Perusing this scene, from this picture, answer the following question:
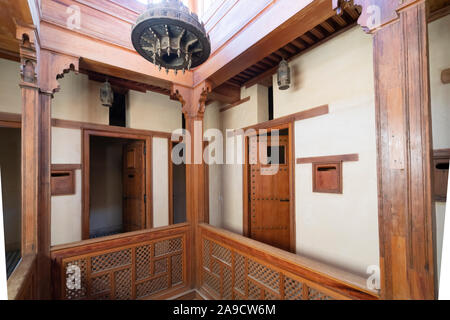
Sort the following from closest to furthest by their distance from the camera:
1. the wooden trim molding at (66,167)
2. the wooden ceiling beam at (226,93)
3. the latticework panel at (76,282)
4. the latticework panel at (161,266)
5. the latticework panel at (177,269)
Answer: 1. the latticework panel at (76,282)
2. the latticework panel at (161,266)
3. the latticework panel at (177,269)
4. the wooden trim molding at (66,167)
5. the wooden ceiling beam at (226,93)

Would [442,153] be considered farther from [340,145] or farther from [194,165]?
[194,165]

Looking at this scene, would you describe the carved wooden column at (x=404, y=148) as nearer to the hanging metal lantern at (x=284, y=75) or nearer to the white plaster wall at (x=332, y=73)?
the white plaster wall at (x=332, y=73)

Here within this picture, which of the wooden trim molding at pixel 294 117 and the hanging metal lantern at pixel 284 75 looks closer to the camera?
the wooden trim molding at pixel 294 117

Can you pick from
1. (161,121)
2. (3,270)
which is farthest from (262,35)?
(161,121)

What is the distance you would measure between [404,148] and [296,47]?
6.73 feet

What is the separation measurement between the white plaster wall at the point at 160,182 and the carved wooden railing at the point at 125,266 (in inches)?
42.0

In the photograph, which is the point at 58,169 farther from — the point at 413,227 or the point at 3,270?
the point at 413,227

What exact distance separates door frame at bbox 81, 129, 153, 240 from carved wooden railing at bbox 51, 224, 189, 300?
0.94m

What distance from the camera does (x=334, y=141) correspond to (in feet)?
7.46

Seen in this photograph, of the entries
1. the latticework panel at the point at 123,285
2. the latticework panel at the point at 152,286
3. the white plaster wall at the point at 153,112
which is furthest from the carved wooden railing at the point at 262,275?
the white plaster wall at the point at 153,112

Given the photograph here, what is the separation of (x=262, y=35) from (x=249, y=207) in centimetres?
243

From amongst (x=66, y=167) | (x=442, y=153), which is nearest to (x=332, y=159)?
(x=442, y=153)

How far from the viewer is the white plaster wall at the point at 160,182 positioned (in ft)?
11.7

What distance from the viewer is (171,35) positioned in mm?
1386
